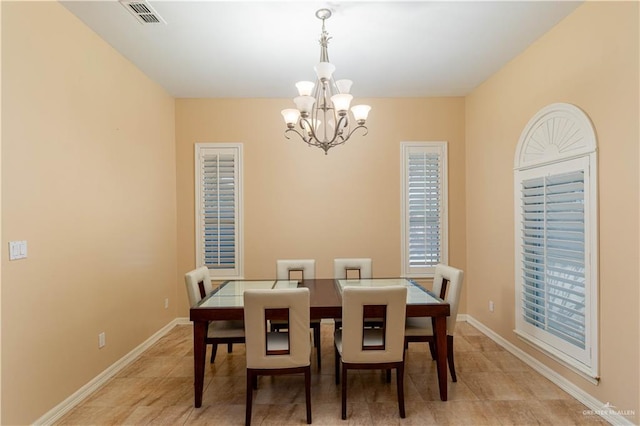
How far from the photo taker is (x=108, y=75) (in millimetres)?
3119

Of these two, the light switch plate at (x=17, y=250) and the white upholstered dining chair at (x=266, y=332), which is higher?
the light switch plate at (x=17, y=250)

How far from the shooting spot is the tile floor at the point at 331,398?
2412 mm

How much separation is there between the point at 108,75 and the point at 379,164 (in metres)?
3.07

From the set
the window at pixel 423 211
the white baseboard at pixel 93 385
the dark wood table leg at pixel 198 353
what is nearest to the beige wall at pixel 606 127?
the window at pixel 423 211

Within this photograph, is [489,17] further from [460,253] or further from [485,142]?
[460,253]

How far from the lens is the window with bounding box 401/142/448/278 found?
4547 millimetres

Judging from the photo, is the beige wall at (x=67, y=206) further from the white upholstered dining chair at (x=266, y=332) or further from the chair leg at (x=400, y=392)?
the chair leg at (x=400, y=392)

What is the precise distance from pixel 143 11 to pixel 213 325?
2.48 m

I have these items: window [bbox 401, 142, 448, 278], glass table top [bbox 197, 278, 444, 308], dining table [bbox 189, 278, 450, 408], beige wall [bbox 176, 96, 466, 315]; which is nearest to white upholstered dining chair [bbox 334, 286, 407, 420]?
dining table [bbox 189, 278, 450, 408]

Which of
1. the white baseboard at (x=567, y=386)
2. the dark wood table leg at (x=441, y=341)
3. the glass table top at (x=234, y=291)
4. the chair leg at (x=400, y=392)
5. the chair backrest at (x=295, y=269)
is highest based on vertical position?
the chair backrest at (x=295, y=269)

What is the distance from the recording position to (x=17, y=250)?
7.03 feet

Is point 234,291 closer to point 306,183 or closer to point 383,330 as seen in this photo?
→ point 383,330

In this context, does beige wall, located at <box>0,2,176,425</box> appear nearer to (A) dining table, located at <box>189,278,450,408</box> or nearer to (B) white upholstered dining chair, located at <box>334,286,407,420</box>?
(A) dining table, located at <box>189,278,450,408</box>

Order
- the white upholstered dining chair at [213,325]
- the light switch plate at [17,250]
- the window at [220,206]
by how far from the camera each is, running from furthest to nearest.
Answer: the window at [220,206] < the white upholstered dining chair at [213,325] < the light switch plate at [17,250]
